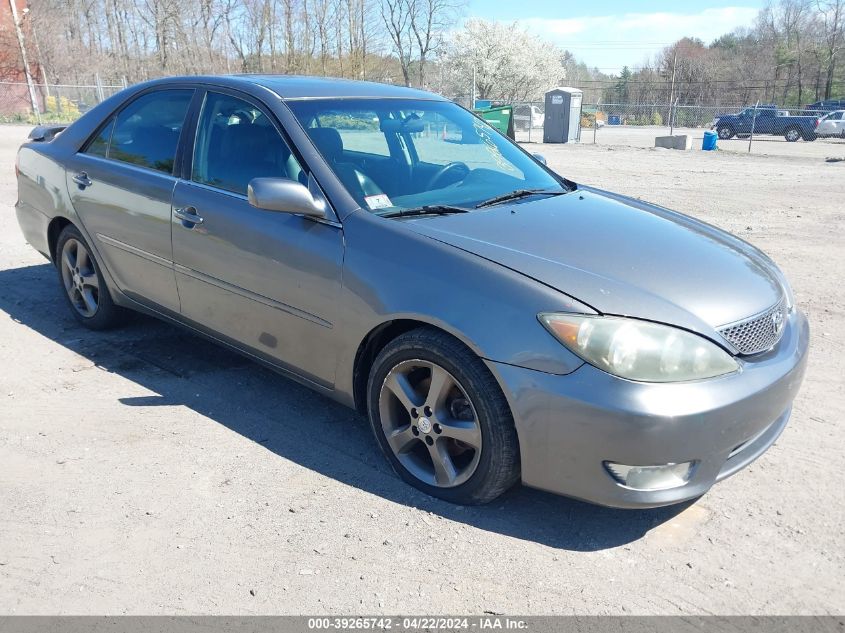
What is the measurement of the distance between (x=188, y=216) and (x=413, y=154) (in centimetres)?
126

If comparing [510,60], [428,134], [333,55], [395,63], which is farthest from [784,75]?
[428,134]

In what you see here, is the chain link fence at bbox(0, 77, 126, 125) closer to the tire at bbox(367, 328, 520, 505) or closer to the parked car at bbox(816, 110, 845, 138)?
the parked car at bbox(816, 110, 845, 138)

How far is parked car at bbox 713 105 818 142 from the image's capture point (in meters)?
32.3

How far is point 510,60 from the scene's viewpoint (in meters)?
59.4

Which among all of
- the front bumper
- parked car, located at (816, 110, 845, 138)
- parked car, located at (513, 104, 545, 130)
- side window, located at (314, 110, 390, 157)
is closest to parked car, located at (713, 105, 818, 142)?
parked car, located at (816, 110, 845, 138)

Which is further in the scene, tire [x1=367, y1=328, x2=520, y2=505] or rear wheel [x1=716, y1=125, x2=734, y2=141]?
rear wheel [x1=716, y1=125, x2=734, y2=141]

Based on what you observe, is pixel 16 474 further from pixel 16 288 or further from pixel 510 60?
pixel 510 60

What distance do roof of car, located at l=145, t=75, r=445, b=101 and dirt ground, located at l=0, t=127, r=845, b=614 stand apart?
1.67 m

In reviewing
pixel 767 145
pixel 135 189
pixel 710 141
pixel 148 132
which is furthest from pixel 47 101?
pixel 135 189

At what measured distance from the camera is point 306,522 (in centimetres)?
285

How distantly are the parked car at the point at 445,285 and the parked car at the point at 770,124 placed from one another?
108 feet

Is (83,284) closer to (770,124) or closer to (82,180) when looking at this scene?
(82,180)

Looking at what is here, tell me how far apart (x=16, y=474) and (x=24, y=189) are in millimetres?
2841

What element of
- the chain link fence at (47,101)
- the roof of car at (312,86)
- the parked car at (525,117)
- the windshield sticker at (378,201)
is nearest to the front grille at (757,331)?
the windshield sticker at (378,201)
